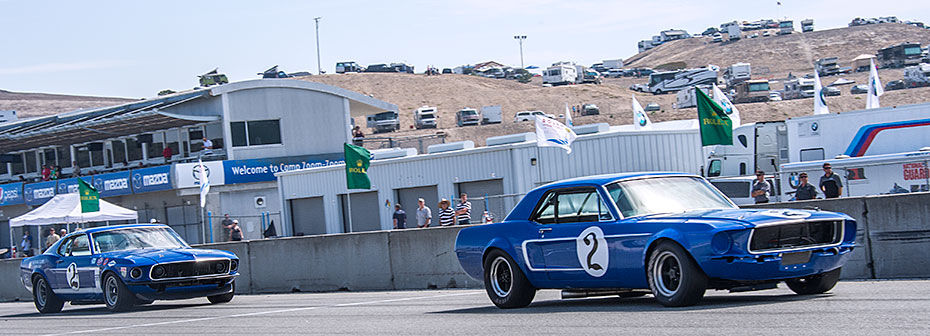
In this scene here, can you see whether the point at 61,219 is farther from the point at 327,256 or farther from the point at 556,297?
the point at 556,297

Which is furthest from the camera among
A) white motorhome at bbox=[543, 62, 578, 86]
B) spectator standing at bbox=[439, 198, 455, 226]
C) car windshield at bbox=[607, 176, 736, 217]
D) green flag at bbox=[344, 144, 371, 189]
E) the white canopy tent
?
white motorhome at bbox=[543, 62, 578, 86]

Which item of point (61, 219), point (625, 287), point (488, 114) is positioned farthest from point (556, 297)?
point (488, 114)

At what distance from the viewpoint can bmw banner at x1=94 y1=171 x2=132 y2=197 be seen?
45.4 m

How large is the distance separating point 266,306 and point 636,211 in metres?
7.02

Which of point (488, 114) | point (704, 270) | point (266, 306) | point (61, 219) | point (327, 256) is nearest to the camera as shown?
point (704, 270)

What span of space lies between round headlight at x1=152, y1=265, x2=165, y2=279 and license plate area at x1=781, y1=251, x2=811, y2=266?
985 centimetres

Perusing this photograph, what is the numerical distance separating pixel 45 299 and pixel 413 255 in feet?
20.1

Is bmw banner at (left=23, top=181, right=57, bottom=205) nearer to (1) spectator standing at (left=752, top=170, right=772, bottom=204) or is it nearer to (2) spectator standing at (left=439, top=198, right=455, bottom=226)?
(2) spectator standing at (left=439, top=198, right=455, bottom=226)

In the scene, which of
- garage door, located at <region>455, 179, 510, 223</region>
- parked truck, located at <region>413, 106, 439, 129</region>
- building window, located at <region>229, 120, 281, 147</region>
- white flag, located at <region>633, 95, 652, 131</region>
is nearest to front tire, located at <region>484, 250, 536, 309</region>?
garage door, located at <region>455, 179, 510, 223</region>

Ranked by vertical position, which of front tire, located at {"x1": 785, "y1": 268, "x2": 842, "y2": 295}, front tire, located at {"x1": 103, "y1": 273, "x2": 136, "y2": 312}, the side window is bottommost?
front tire, located at {"x1": 103, "y1": 273, "x2": 136, "y2": 312}

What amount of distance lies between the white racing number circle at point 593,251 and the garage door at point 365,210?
2750cm

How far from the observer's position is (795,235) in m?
9.34

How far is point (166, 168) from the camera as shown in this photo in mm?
43062

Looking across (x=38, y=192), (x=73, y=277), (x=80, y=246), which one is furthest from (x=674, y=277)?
(x=38, y=192)
